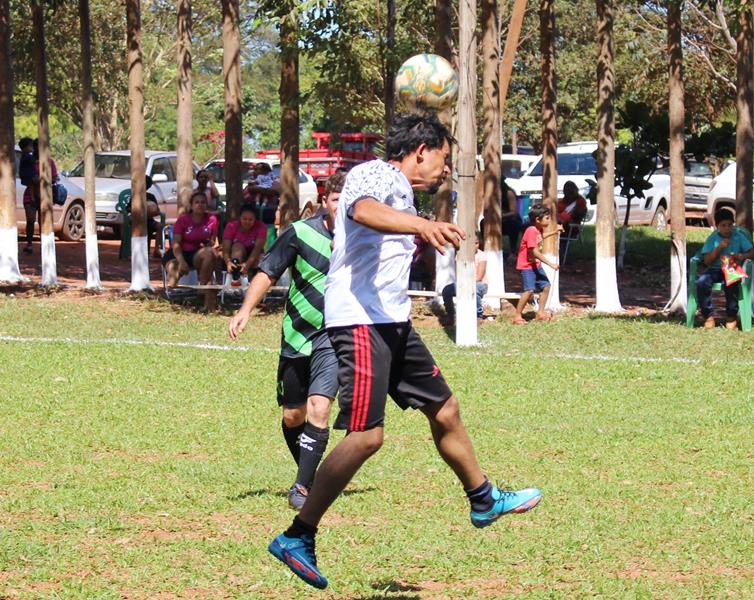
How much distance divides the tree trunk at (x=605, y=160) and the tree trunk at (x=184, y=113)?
5.66 meters

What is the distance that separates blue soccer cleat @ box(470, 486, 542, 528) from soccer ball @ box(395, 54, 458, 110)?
5.11m

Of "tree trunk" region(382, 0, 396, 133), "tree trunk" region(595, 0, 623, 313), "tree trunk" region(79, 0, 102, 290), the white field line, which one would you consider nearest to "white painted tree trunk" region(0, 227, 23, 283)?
"tree trunk" region(79, 0, 102, 290)

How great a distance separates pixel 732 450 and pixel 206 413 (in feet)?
12.7

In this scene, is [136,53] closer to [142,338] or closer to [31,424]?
[142,338]

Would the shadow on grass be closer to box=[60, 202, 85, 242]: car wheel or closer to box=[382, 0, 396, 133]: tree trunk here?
box=[382, 0, 396, 133]: tree trunk

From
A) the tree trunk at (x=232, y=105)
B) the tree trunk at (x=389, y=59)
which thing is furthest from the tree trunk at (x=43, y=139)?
the tree trunk at (x=389, y=59)

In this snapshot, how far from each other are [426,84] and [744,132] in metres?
7.28

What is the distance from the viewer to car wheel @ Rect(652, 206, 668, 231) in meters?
30.1

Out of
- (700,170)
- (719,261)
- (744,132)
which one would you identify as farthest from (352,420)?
(700,170)

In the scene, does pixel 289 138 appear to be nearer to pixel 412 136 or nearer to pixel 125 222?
pixel 125 222

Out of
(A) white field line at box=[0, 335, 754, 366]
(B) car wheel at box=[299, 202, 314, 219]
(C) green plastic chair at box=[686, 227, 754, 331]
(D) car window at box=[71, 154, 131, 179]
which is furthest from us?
(D) car window at box=[71, 154, 131, 179]

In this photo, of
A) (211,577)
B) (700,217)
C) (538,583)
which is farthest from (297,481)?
(700,217)

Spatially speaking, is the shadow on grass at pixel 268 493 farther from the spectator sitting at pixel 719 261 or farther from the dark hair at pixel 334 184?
the spectator sitting at pixel 719 261

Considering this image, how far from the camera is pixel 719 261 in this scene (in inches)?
629
